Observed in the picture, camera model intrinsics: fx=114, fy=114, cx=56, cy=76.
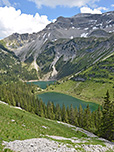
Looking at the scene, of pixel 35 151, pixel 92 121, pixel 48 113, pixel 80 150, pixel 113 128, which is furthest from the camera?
pixel 48 113

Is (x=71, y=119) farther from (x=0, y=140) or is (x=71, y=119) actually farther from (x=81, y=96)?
(x=81, y=96)

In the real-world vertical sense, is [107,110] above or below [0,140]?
below

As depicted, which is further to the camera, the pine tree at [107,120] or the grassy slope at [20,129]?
the pine tree at [107,120]

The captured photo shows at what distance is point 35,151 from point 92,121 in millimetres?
69048

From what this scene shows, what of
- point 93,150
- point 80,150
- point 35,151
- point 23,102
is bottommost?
point 23,102

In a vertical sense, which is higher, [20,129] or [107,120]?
[20,129]

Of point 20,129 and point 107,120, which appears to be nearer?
point 20,129

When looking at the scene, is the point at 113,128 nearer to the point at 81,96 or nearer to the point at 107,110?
the point at 107,110

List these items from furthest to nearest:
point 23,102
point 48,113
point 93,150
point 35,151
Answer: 1. point 23,102
2. point 48,113
3. point 93,150
4. point 35,151

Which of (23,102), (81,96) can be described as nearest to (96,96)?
(81,96)

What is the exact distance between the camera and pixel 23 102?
96.1 meters

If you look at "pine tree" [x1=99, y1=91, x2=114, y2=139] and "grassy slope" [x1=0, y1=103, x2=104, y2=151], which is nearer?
"grassy slope" [x1=0, y1=103, x2=104, y2=151]

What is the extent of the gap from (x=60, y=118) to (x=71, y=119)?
319 inches

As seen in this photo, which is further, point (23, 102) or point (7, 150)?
point (23, 102)
